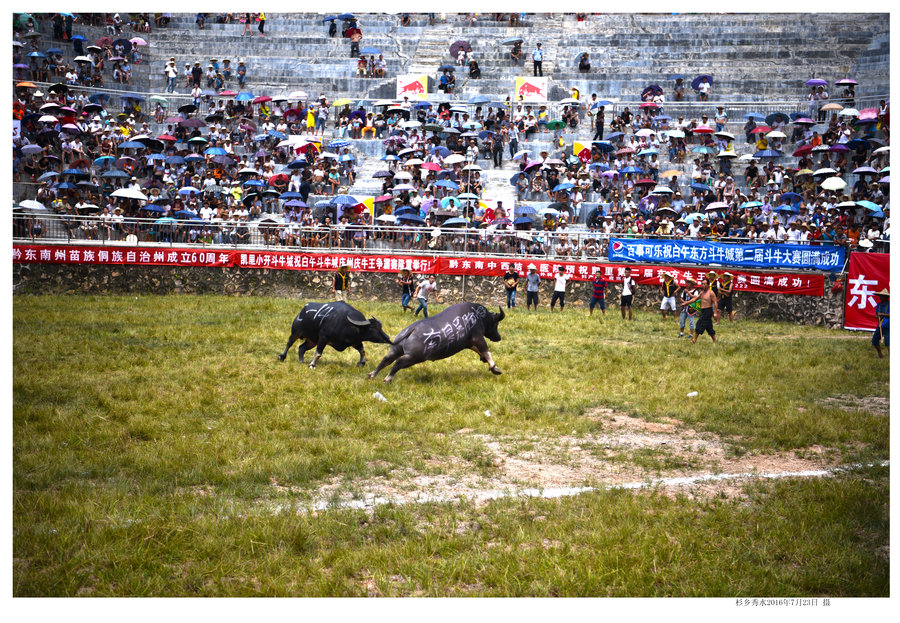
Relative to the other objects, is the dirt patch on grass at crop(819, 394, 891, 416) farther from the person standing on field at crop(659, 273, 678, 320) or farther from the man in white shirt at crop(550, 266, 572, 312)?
the man in white shirt at crop(550, 266, 572, 312)

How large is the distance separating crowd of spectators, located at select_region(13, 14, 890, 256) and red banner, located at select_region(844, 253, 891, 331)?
2.09 meters

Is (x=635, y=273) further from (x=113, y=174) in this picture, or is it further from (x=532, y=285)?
(x=113, y=174)

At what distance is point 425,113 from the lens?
36.9m

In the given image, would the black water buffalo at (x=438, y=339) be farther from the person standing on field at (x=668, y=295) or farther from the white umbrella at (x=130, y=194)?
the white umbrella at (x=130, y=194)

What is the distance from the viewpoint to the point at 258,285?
91.5ft

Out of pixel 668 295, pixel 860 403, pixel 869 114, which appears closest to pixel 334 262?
pixel 668 295

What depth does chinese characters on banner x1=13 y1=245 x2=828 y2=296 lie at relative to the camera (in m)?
26.3

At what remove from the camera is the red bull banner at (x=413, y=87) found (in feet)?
128

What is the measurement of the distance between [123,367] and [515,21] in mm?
36302

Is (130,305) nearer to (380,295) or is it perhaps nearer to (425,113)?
(380,295)

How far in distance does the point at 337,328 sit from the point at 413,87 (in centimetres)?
2708

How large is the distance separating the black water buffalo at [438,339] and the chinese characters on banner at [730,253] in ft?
44.6

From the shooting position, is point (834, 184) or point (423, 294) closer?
point (423, 294)

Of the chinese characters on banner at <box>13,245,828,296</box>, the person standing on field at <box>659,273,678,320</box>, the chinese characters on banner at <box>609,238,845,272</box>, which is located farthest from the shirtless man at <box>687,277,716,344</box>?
the chinese characters on banner at <box>609,238,845,272</box>
